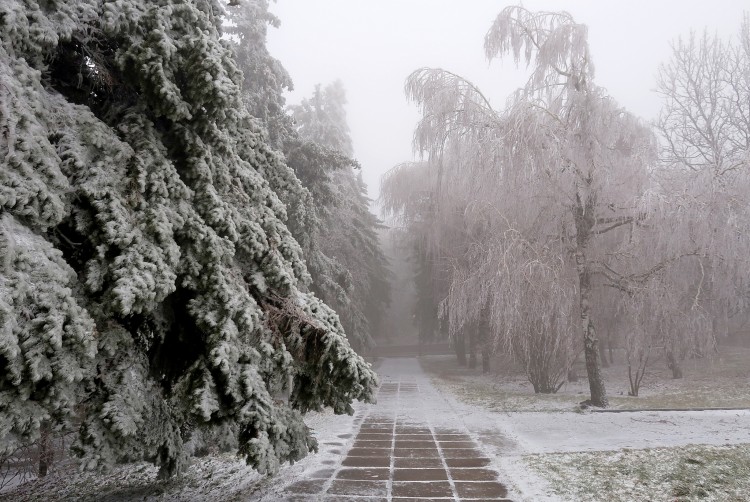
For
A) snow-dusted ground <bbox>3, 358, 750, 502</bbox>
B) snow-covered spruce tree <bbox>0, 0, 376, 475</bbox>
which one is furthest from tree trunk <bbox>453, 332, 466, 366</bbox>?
snow-covered spruce tree <bbox>0, 0, 376, 475</bbox>

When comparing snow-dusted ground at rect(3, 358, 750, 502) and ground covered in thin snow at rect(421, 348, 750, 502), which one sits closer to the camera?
ground covered in thin snow at rect(421, 348, 750, 502)

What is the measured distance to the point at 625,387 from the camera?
13875 millimetres

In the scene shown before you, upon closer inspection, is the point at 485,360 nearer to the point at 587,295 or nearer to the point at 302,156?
the point at 587,295

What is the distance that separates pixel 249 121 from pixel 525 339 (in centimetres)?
827

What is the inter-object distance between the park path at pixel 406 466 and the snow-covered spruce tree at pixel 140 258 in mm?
1145

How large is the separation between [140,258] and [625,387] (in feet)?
46.1

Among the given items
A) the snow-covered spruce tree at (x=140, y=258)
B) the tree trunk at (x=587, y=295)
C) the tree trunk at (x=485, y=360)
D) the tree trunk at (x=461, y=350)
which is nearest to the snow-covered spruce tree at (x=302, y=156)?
the snow-covered spruce tree at (x=140, y=258)

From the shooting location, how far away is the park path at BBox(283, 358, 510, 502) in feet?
16.4

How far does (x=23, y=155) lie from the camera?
2979mm

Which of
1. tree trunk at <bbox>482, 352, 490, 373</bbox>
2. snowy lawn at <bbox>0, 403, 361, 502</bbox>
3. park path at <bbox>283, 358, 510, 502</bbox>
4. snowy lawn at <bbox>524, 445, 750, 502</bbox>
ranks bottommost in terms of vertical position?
snowy lawn at <bbox>0, 403, 361, 502</bbox>

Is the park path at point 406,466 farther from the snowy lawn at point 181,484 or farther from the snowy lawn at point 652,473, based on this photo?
the snowy lawn at point 652,473

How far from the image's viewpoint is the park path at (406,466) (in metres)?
4.99

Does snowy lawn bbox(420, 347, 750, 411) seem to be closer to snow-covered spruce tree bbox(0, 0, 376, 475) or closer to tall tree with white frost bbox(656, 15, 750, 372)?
tall tree with white frost bbox(656, 15, 750, 372)

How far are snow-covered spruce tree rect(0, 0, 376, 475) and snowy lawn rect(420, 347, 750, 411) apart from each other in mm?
7220
